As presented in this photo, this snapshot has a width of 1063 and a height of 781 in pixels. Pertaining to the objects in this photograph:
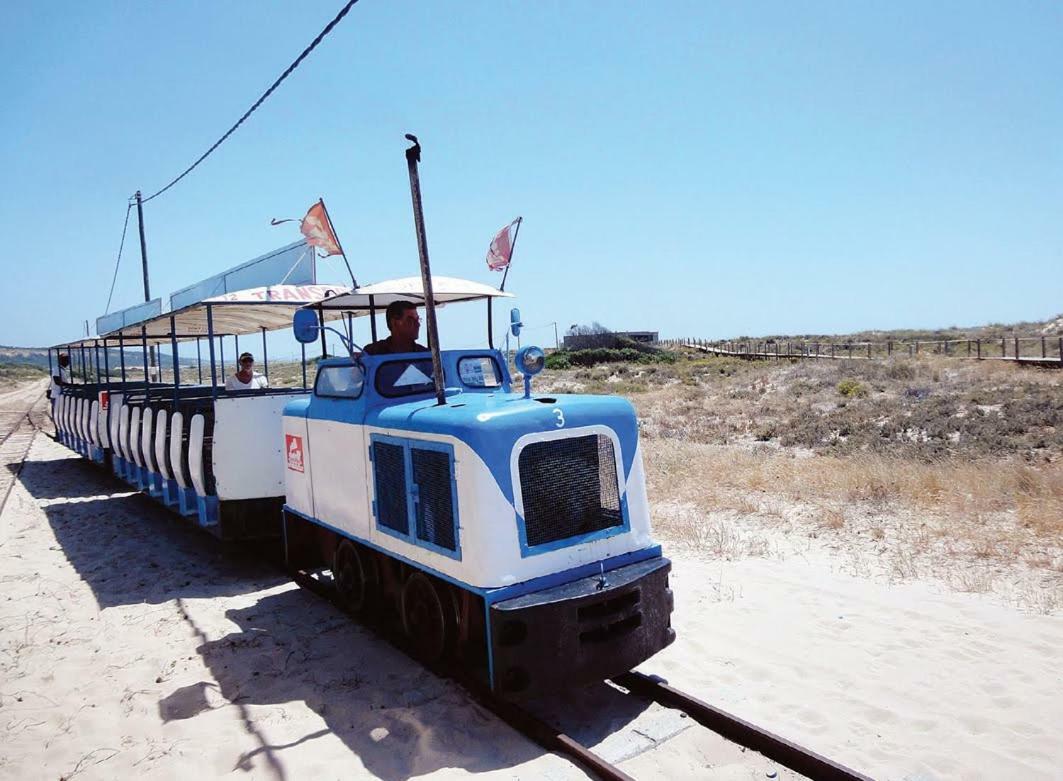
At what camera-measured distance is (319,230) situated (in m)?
7.65

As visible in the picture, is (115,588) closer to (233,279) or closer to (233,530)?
(233,530)

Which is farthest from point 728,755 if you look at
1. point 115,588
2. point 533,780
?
point 115,588

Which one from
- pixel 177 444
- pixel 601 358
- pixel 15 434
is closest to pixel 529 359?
pixel 177 444

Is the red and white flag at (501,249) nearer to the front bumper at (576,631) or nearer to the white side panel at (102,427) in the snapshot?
the front bumper at (576,631)

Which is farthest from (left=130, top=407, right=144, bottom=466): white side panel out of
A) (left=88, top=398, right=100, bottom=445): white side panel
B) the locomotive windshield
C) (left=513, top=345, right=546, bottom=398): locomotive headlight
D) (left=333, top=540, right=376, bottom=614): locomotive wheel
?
(left=513, top=345, right=546, bottom=398): locomotive headlight

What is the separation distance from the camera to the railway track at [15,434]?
47.8 ft

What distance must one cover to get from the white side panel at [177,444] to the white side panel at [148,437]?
121 centimetres

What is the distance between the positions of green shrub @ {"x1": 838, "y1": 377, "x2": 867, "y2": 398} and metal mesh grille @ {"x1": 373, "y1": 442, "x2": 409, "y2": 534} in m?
19.1

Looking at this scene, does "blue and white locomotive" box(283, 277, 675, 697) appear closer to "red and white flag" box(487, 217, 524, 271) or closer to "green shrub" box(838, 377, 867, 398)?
"red and white flag" box(487, 217, 524, 271)

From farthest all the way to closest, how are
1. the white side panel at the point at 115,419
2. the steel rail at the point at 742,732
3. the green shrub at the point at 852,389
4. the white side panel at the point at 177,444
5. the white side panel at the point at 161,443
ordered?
the green shrub at the point at 852,389, the white side panel at the point at 115,419, the white side panel at the point at 161,443, the white side panel at the point at 177,444, the steel rail at the point at 742,732

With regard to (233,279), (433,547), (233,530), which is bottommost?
(233,530)

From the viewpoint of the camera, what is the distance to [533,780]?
12.4ft

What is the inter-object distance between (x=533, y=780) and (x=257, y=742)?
1665mm

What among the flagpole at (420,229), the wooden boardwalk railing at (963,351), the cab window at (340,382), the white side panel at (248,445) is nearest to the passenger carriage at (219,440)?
the white side panel at (248,445)
